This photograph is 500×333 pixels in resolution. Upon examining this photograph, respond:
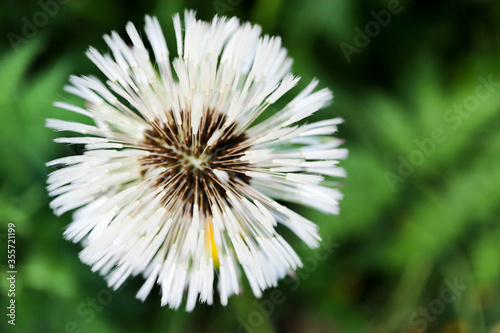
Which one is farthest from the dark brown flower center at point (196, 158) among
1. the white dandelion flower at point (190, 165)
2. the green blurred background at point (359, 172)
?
the green blurred background at point (359, 172)

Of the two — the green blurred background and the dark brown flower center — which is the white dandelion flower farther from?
the green blurred background

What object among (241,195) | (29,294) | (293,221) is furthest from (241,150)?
(29,294)

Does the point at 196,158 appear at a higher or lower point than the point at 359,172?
higher

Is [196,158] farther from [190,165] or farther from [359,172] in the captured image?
[359,172]

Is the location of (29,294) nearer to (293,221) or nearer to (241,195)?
(241,195)

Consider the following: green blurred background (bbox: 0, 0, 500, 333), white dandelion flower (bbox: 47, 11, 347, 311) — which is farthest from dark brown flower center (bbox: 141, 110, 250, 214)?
green blurred background (bbox: 0, 0, 500, 333)

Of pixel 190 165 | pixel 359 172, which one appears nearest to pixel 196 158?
pixel 190 165
